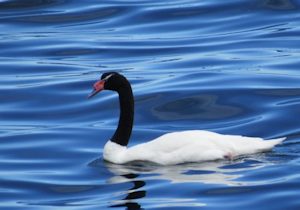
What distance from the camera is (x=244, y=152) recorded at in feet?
54.4

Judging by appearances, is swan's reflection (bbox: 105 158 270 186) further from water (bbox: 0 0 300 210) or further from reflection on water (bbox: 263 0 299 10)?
reflection on water (bbox: 263 0 299 10)

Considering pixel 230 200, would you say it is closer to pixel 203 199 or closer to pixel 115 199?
pixel 203 199

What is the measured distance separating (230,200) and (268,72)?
857 cm

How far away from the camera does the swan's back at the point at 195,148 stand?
16.5 metres

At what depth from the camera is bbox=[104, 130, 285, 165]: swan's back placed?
1648 centimetres

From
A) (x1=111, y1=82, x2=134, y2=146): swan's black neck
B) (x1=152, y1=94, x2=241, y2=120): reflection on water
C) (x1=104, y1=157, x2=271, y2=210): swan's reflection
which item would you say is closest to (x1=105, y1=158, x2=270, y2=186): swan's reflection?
(x1=104, y1=157, x2=271, y2=210): swan's reflection

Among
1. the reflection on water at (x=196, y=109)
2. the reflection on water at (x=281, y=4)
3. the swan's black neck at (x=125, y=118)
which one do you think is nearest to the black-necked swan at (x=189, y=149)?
the swan's black neck at (x=125, y=118)

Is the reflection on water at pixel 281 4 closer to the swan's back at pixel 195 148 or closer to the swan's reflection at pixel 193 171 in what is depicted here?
the swan's back at pixel 195 148

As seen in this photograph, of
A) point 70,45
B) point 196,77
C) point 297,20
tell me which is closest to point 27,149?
point 196,77

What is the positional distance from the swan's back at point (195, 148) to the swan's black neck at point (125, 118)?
45 cm

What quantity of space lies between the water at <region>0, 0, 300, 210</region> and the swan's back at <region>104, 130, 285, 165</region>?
10 cm

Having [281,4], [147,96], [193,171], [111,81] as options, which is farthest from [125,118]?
[281,4]

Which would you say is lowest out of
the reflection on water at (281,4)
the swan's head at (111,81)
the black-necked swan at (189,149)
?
the black-necked swan at (189,149)

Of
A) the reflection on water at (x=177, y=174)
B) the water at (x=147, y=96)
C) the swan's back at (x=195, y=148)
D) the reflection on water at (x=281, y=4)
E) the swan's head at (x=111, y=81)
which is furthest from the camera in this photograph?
the reflection on water at (x=281, y=4)
